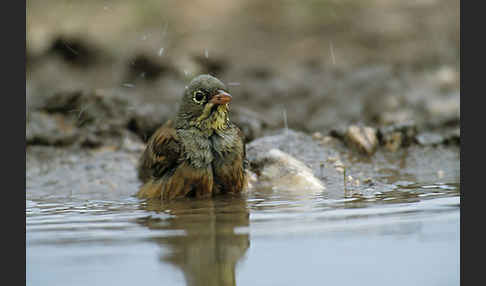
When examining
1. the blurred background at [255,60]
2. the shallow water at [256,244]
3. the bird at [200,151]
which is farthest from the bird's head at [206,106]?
the blurred background at [255,60]

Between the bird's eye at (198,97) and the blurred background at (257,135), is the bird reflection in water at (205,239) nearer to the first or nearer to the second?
the blurred background at (257,135)

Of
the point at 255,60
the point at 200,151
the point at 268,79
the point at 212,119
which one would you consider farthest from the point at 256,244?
the point at 255,60

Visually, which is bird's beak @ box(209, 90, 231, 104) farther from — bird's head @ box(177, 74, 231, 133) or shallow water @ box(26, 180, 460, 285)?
shallow water @ box(26, 180, 460, 285)

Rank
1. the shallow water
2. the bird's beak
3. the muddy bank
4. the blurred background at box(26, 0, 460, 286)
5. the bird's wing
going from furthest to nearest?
the muddy bank, the bird's wing, the bird's beak, the blurred background at box(26, 0, 460, 286), the shallow water

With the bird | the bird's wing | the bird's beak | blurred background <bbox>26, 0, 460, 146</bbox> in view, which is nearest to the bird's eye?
the bird

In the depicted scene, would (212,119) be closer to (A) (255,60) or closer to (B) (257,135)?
(B) (257,135)

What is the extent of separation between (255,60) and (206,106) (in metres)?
5.02

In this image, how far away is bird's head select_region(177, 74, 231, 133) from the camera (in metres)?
5.49

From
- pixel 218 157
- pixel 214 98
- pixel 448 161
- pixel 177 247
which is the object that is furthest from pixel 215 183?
pixel 448 161

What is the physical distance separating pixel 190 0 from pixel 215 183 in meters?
7.21

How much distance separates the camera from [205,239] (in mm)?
3283

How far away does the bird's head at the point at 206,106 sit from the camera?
18.0ft

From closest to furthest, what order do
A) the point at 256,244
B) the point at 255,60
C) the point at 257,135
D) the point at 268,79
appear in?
the point at 256,244 → the point at 257,135 → the point at 268,79 → the point at 255,60

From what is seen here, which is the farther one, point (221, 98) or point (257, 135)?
point (257, 135)
